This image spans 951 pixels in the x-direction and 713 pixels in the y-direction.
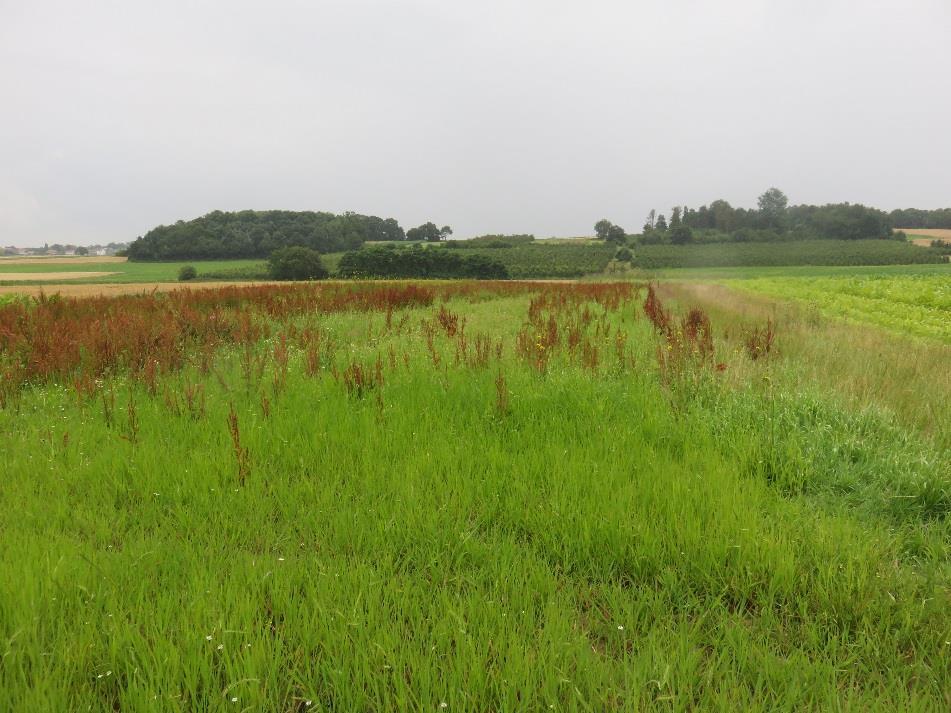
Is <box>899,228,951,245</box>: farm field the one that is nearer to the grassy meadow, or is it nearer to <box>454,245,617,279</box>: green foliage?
<box>454,245,617,279</box>: green foliage

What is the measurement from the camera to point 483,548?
2.29m

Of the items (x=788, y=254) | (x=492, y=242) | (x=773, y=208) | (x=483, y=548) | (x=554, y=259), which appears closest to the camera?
(x=483, y=548)

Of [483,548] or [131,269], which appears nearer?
[483,548]

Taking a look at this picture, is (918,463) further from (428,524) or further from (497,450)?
(428,524)

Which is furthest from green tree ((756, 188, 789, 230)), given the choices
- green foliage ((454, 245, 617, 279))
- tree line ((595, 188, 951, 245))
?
green foliage ((454, 245, 617, 279))

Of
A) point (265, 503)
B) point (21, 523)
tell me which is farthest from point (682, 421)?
point (21, 523)

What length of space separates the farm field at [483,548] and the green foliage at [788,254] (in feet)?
223

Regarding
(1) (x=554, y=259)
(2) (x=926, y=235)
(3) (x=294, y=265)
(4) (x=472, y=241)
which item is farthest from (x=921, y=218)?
(3) (x=294, y=265)

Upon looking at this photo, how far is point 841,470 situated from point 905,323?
1235cm

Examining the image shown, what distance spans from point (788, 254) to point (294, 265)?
242 ft

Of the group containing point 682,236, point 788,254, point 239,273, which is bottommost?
point 239,273

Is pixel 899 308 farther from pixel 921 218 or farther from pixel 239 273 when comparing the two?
pixel 921 218

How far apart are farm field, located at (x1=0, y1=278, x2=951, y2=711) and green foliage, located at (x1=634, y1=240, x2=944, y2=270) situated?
67.8m

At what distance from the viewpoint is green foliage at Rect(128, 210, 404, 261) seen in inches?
2734
